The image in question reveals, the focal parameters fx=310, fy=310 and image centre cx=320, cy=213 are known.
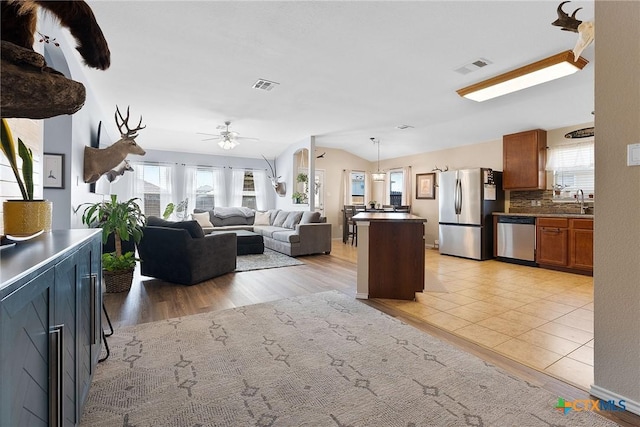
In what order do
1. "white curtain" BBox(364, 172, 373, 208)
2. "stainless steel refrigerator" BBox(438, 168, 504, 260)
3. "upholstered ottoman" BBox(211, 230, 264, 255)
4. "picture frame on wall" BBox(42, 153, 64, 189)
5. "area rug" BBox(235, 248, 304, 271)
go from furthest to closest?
"white curtain" BBox(364, 172, 373, 208)
"upholstered ottoman" BBox(211, 230, 264, 255)
"stainless steel refrigerator" BBox(438, 168, 504, 260)
"area rug" BBox(235, 248, 304, 271)
"picture frame on wall" BBox(42, 153, 64, 189)

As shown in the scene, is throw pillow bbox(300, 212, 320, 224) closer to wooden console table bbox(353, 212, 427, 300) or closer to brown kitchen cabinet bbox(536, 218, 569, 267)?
wooden console table bbox(353, 212, 427, 300)

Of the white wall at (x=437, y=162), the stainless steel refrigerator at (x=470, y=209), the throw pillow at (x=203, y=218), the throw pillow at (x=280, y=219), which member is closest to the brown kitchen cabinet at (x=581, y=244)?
the stainless steel refrigerator at (x=470, y=209)

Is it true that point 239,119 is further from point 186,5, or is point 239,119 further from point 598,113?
point 598,113

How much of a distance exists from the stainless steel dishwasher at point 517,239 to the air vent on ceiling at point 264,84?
180 inches

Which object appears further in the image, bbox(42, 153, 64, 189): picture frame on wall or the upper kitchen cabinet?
the upper kitchen cabinet

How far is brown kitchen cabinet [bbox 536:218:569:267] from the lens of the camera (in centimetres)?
475

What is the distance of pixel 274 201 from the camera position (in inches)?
356

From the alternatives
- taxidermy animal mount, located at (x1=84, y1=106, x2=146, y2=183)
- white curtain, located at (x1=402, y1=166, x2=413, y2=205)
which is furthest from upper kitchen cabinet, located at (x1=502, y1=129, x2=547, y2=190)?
taxidermy animal mount, located at (x1=84, y1=106, x2=146, y2=183)

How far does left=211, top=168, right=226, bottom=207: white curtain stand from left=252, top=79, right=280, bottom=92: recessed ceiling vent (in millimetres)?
4687

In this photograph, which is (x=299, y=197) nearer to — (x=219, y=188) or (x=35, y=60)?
(x=219, y=188)

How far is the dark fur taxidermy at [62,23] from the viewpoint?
780 mm

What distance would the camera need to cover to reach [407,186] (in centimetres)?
805

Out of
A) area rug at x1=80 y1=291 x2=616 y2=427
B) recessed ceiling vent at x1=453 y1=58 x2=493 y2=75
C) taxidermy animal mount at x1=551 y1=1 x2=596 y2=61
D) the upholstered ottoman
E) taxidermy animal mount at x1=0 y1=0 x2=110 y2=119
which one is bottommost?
area rug at x1=80 y1=291 x2=616 y2=427

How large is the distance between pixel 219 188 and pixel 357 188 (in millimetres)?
3841
